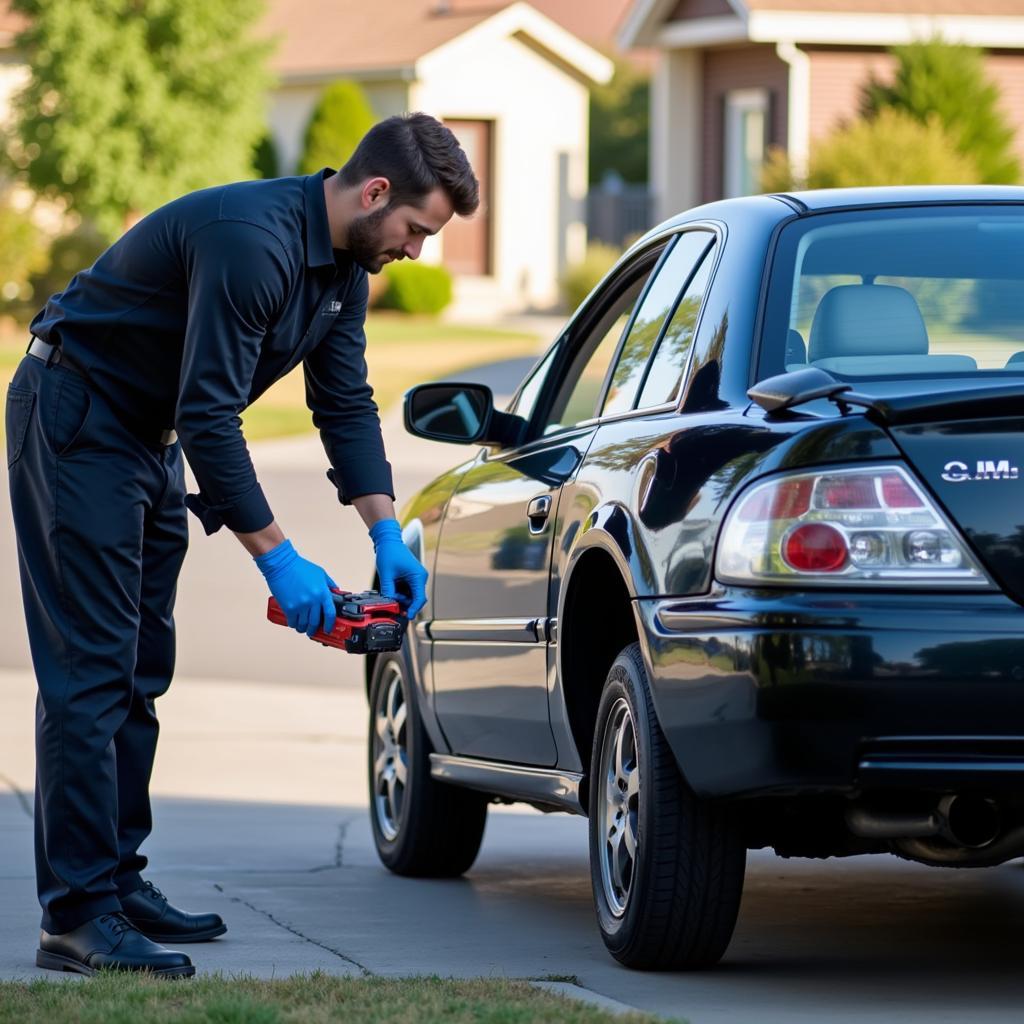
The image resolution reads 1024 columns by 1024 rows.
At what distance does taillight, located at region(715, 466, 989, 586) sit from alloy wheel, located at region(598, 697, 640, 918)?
0.78 metres

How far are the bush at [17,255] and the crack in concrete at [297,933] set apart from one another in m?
26.7

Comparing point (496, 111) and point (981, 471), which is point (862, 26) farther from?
point (981, 471)

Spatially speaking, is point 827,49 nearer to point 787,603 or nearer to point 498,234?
point 498,234

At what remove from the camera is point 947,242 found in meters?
5.20

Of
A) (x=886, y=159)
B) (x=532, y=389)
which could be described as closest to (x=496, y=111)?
(x=886, y=159)

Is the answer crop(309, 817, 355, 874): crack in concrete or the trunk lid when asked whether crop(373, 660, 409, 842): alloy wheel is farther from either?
the trunk lid

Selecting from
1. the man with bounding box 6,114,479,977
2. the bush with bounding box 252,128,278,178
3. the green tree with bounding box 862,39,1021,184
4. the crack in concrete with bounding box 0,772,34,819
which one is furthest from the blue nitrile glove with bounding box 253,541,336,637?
the bush with bounding box 252,128,278,178

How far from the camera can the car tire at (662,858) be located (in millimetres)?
4754

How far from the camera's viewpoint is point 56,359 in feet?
16.7

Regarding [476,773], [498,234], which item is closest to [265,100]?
[498,234]

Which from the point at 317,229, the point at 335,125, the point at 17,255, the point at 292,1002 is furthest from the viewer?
the point at 335,125

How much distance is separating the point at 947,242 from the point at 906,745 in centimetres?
143

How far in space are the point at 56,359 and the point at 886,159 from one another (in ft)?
63.3

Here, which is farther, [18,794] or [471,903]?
[18,794]
